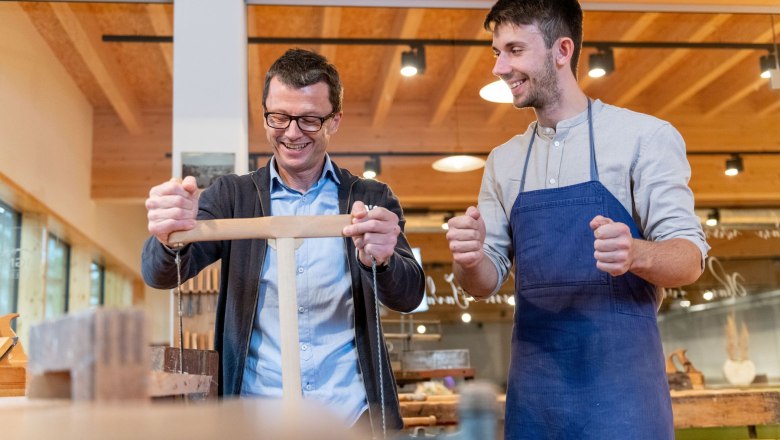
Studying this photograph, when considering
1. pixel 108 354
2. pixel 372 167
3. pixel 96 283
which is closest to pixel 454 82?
pixel 372 167

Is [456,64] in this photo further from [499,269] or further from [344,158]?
[499,269]

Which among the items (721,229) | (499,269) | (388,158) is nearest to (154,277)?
(499,269)

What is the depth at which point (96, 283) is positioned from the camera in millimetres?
7621

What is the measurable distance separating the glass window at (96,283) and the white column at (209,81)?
4066 mm

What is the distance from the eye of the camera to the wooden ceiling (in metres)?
4.14

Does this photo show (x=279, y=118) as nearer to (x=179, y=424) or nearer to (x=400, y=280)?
(x=400, y=280)

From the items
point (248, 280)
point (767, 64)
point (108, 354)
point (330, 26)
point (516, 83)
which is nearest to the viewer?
point (108, 354)

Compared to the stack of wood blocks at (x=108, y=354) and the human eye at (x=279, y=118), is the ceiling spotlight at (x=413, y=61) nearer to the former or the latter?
the human eye at (x=279, y=118)

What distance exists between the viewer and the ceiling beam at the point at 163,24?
382 centimetres

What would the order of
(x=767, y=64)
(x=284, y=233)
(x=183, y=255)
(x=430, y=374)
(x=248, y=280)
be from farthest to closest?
(x=430, y=374), (x=767, y=64), (x=248, y=280), (x=183, y=255), (x=284, y=233)

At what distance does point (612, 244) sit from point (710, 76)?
12.7ft

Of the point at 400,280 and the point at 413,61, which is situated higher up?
the point at 413,61

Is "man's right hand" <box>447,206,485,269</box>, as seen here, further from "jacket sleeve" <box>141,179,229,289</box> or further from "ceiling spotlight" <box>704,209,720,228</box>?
"ceiling spotlight" <box>704,209,720,228</box>

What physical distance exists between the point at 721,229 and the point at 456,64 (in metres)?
2.14
